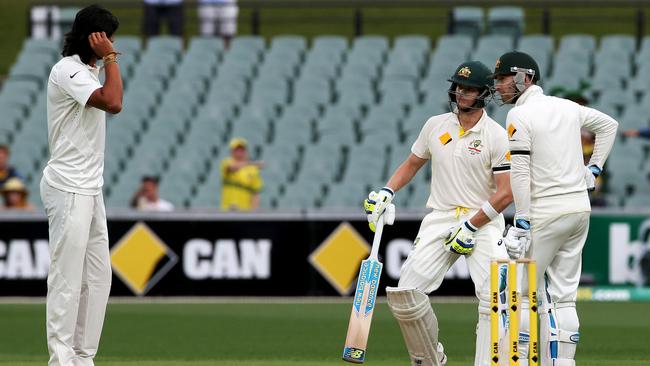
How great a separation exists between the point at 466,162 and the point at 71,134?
224 centimetres

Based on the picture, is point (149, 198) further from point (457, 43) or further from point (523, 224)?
point (523, 224)

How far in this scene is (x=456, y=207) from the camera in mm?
7766

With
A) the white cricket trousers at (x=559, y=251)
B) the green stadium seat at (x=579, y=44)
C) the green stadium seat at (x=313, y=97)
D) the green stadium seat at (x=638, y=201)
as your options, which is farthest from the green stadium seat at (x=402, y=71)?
the white cricket trousers at (x=559, y=251)

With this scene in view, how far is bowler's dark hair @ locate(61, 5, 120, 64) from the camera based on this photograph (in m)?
6.95

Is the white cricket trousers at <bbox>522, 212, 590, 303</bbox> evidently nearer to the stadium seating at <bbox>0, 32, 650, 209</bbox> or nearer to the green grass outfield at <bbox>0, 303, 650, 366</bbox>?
the green grass outfield at <bbox>0, 303, 650, 366</bbox>

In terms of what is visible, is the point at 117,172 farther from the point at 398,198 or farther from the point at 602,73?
the point at 602,73

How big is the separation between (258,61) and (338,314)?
7.06m

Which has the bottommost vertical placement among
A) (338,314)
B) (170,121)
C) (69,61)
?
(338,314)

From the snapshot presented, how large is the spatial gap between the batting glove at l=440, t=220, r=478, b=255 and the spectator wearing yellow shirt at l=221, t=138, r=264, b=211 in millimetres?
7387

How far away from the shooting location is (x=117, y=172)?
1705 centimetres

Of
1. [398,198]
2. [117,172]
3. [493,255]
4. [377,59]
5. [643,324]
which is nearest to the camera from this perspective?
[493,255]

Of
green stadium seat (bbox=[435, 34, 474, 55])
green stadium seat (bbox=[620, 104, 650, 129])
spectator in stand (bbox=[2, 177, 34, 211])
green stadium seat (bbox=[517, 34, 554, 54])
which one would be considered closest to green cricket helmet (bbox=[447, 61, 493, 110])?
spectator in stand (bbox=[2, 177, 34, 211])

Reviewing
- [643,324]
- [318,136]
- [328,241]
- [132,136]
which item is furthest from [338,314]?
[132,136]

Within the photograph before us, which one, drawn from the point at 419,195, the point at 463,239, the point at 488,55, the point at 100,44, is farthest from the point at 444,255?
the point at 488,55
